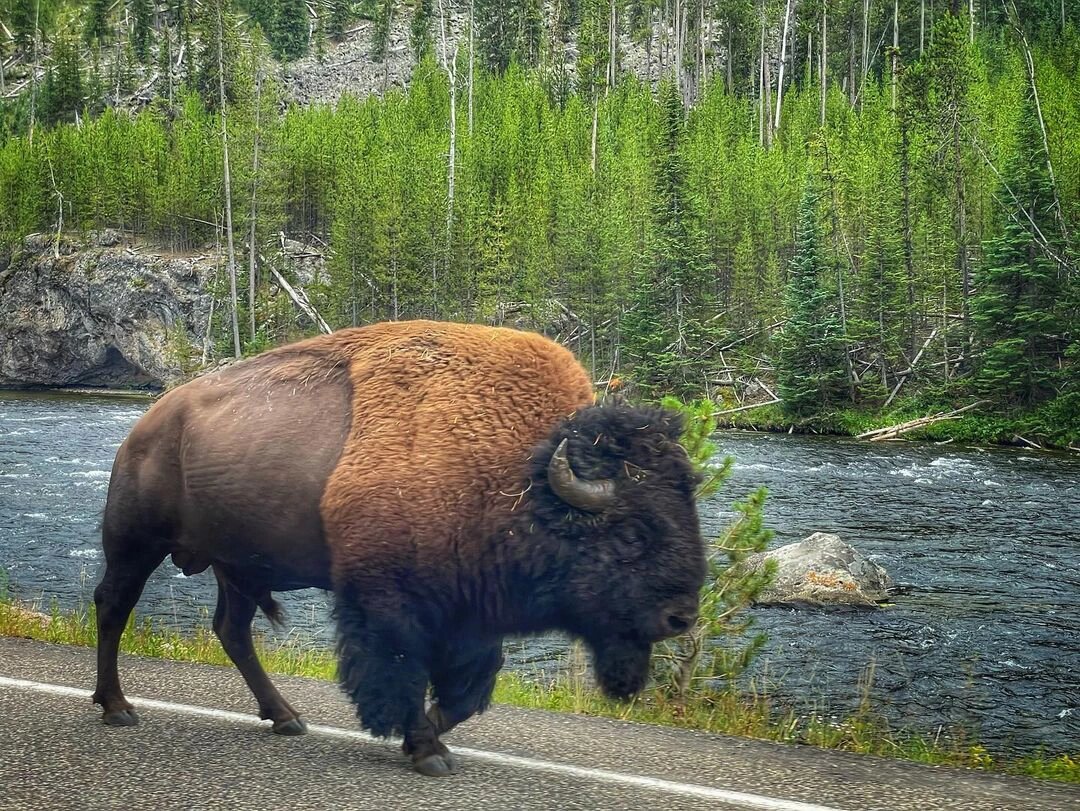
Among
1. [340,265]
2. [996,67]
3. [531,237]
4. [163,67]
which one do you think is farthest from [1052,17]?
[163,67]

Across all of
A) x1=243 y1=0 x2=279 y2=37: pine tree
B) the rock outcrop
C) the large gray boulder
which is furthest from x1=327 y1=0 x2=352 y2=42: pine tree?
the large gray boulder

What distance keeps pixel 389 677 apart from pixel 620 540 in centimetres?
93

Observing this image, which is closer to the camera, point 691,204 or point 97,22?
point 691,204

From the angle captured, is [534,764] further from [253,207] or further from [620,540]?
[253,207]

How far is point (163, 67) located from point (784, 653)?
92.3 m

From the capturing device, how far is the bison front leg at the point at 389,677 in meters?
3.82

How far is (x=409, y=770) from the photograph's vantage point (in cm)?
393

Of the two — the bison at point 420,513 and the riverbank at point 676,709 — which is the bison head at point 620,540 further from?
the riverbank at point 676,709

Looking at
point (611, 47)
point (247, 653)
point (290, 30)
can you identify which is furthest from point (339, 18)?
point (247, 653)

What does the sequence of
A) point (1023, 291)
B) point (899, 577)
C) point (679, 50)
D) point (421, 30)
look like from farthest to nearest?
point (421, 30) < point (679, 50) < point (1023, 291) < point (899, 577)

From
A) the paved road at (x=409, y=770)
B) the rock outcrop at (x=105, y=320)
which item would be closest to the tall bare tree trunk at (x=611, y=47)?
the rock outcrop at (x=105, y=320)

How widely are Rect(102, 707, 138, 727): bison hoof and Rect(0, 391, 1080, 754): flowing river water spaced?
2742 mm

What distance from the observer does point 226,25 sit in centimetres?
4581

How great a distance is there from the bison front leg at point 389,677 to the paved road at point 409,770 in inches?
5.6
